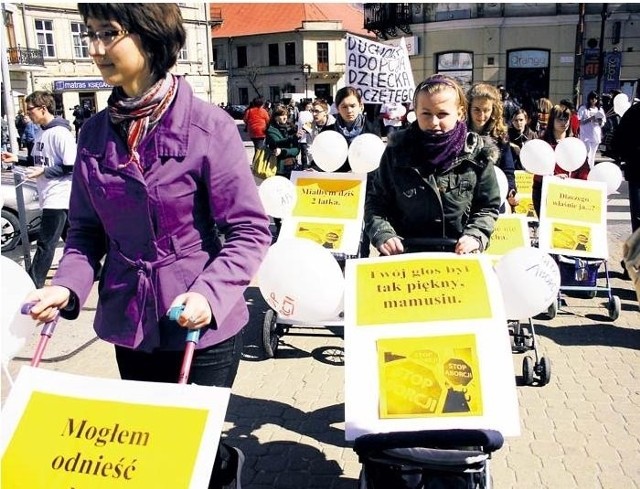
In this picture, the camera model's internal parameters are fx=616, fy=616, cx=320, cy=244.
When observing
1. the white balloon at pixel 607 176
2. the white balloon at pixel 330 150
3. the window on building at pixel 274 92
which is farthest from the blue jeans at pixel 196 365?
the window on building at pixel 274 92

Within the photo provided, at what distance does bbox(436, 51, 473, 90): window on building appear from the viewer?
3059cm

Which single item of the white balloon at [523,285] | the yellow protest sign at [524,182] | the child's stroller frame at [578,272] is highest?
the white balloon at [523,285]

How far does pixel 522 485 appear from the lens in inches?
124

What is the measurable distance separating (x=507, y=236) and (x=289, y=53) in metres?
59.4

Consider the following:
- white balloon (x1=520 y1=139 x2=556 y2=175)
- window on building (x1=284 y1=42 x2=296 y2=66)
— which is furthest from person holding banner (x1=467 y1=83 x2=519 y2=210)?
window on building (x1=284 y1=42 x2=296 y2=66)

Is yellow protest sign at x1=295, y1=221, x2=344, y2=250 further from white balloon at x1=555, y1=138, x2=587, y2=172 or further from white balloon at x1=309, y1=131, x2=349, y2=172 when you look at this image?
white balloon at x1=555, y1=138, x2=587, y2=172

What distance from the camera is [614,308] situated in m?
5.54

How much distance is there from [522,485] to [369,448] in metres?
1.45

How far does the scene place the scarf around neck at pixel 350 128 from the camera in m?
5.90

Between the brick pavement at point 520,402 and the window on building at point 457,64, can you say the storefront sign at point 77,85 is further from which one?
the brick pavement at point 520,402

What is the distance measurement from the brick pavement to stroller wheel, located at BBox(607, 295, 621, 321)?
82 mm

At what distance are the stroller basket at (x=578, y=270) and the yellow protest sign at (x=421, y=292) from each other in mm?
3749

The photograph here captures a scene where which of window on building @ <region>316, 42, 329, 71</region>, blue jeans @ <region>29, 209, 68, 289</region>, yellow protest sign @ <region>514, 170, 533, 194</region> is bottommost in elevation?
blue jeans @ <region>29, 209, 68, 289</region>

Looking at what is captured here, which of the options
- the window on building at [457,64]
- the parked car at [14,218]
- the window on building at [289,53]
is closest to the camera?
the parked car at [14,218]
